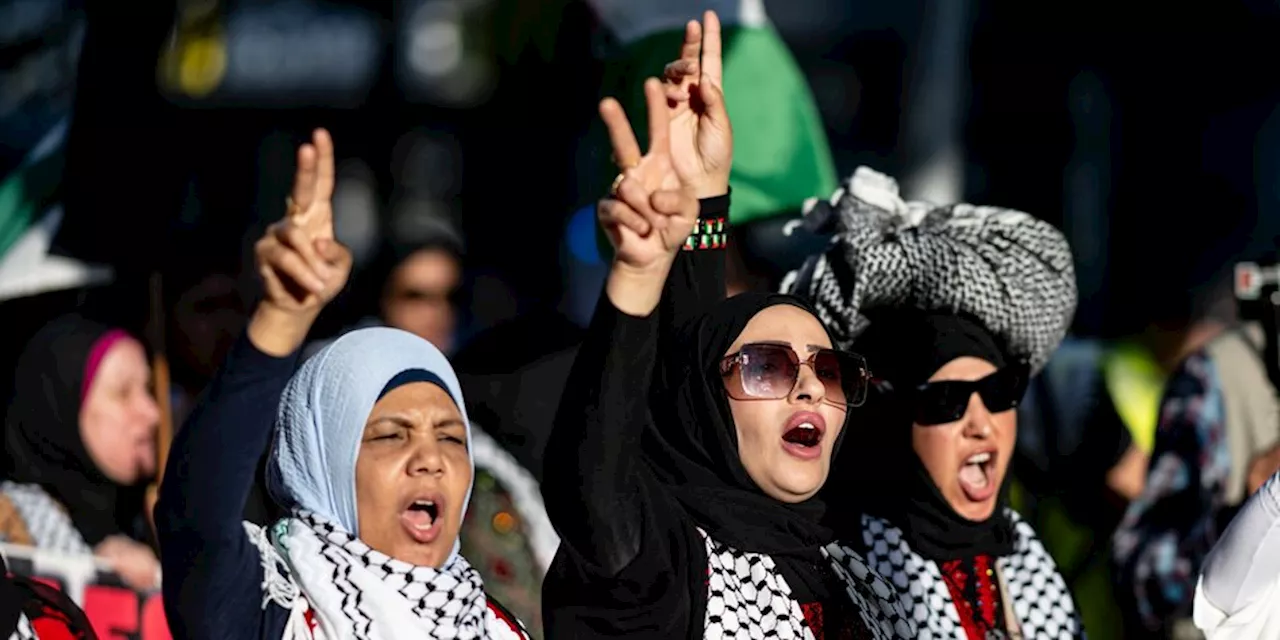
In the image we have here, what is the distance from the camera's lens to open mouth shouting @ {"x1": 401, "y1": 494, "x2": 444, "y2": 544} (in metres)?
3.53

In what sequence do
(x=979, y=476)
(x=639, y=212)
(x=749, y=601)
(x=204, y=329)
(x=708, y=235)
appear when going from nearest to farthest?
(x=639, y=212) → (x=749, y=601) → (x=708, y=235) → (x=979, y=476) → (x=204, y=329)

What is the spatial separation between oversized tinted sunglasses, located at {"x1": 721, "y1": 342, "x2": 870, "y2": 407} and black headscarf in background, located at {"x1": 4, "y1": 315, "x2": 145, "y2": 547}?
234 centimetres

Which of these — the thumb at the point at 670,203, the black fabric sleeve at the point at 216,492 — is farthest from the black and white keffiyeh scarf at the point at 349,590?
the thumb at the point at 670,203

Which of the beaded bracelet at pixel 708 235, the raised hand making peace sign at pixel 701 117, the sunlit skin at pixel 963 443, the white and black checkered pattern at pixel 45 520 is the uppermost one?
the raised hand making peace sign at pixel 701 117

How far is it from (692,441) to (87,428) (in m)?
2.44

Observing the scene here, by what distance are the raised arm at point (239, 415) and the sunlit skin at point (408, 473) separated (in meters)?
0.29

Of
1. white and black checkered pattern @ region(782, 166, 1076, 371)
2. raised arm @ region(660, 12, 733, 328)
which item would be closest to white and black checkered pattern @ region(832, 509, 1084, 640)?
white and black checkered pattern @ region(782, 166, 1076, 371)

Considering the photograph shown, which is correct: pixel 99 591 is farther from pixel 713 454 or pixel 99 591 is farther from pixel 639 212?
pixel 639 212

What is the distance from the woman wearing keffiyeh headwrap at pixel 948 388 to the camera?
425cm

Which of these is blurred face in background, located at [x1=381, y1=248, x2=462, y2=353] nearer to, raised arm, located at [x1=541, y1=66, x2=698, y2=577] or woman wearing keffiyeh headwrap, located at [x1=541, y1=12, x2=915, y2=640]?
woman wearing keffiyeh headwrap, located at [x1=541, y1=12, x2=915, y2=640]

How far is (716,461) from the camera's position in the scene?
3.42 metres

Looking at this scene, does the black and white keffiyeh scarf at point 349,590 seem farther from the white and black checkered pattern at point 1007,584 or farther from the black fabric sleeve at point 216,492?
the white and black checkered pattern at point 1007,584

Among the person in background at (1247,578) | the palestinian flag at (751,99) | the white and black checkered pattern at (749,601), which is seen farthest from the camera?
the palestinian flag at (751,99)

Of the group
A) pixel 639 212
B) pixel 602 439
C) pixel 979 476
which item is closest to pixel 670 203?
pixel 639 212
